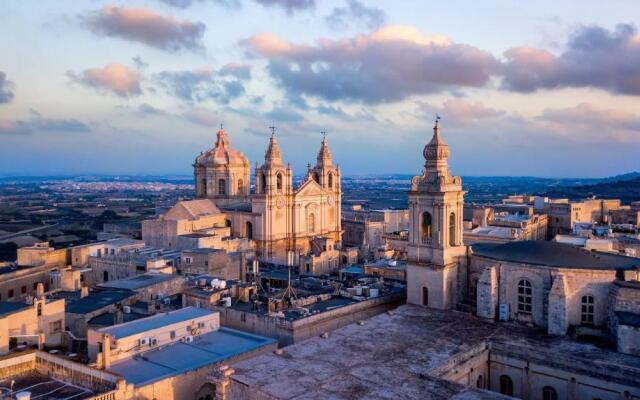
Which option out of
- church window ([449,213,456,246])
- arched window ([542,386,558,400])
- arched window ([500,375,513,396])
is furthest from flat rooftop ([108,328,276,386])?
church window ([449,213,456,246])

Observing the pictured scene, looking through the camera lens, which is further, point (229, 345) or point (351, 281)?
point (351, 281)

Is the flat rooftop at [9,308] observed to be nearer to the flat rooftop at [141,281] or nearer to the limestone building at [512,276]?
the flat rooftop at [141,281]

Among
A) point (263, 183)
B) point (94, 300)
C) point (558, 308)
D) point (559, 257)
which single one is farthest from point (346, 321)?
point (263, 183)

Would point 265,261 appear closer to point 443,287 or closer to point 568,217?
point 443,287

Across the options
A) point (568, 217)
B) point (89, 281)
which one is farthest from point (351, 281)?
point (568, 217)

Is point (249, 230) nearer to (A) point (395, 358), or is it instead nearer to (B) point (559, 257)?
(B) point (559, 257)

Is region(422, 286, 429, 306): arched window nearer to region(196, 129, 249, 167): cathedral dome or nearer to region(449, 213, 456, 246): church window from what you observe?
region(449, 213, 456, 246): church window

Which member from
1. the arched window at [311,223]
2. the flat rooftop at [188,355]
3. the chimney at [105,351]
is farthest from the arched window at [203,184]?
the chimney at [105,351]
